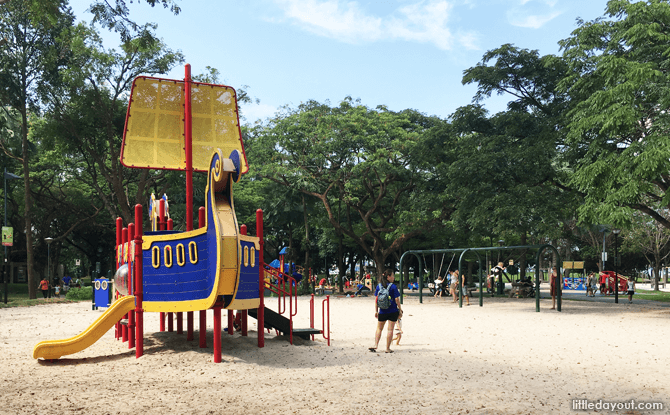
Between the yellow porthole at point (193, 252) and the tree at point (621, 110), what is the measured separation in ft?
40.2

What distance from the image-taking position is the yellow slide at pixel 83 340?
10445 millimetres

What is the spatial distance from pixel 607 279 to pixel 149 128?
30.5 m

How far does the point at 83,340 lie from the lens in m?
10.6

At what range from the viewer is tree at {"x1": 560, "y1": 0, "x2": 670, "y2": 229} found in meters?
16.5

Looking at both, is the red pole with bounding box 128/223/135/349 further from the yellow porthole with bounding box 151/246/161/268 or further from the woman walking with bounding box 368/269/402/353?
the woman walking with bounding box 368/269/402/353

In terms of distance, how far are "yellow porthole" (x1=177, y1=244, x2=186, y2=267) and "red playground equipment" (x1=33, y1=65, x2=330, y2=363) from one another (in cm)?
2

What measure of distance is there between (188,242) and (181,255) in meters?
0.30

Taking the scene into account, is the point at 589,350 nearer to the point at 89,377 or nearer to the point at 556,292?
the point at 89,377

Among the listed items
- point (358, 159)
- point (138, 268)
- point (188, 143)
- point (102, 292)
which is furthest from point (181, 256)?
point (358, 159)

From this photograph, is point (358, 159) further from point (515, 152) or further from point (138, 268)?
point (138, 268)

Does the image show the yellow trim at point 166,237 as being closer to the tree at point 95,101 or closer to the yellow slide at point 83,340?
the yellow slide at point 83,340

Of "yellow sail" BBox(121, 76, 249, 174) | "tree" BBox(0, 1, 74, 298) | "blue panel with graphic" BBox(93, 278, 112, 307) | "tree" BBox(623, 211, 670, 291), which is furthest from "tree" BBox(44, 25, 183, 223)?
"tree" BBox(623, 211, 670, 291)

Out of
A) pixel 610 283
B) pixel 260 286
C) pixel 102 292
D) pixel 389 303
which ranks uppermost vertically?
pixel 260 286

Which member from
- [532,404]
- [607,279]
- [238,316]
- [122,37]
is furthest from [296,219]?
[532,404]
